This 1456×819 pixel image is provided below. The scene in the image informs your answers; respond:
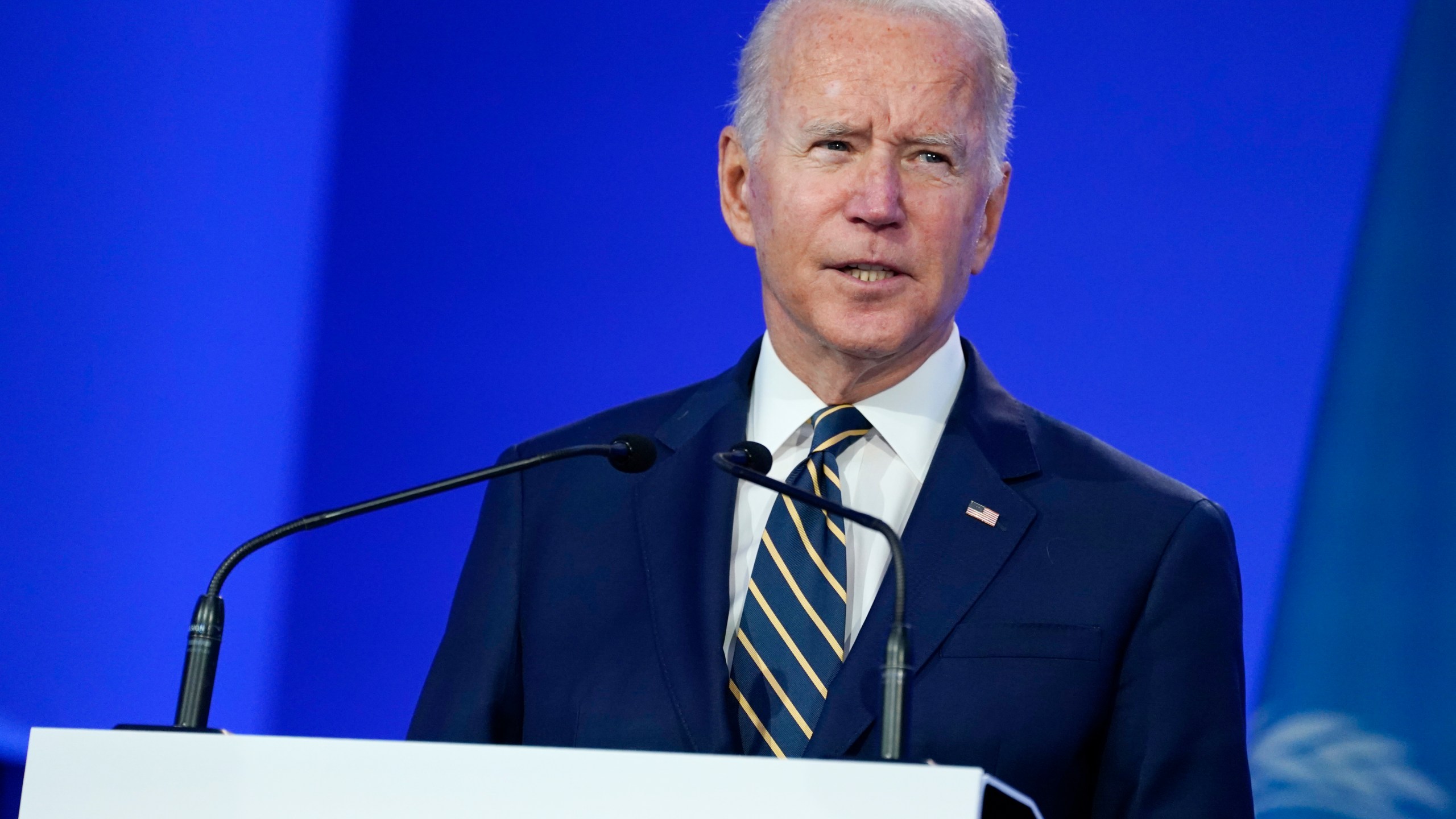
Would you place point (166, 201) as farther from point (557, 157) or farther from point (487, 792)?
point (487, 792)

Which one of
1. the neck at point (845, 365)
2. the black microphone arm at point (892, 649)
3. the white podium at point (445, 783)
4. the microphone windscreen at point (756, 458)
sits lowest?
the white podium at point (445, 783)

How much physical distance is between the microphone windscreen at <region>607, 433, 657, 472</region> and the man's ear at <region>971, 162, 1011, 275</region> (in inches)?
23.0

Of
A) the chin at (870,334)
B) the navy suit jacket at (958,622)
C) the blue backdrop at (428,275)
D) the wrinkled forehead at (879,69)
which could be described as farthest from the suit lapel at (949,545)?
the blue backdrop at (428,275)

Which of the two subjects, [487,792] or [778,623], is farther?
[778,623]

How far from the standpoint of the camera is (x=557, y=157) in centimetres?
305

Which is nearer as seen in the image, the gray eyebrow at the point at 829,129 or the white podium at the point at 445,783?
the white podium at the point at 445,783

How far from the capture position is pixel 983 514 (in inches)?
67.3

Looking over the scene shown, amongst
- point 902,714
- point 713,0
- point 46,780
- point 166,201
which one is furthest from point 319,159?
point 902,714

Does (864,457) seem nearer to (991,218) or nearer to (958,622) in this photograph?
(958,622)

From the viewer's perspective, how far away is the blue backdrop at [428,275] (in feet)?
8.52

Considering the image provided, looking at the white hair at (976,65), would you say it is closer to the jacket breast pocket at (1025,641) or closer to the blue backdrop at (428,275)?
the jacket breast pocket at (1025,641)

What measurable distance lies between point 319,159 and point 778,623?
1932mm

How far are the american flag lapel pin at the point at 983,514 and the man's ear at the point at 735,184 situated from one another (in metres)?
0.50

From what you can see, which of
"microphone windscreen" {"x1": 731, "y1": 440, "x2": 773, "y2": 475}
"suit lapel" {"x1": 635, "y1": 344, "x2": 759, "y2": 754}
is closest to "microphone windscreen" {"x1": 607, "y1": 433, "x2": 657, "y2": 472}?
"microphone windscreen" {"x1": 731, "y1": 440, "x2": 773, "y2": 475}
